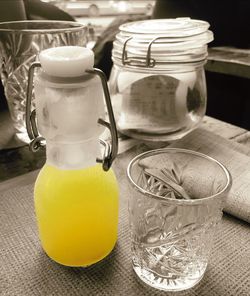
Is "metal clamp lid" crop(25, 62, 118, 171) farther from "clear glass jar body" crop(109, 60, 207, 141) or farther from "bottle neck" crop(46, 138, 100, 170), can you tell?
"clear glass jar body" crop(109, 60, 207, 141)

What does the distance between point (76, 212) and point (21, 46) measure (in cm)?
29

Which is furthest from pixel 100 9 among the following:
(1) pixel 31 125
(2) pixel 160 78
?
(1) pixel 31 125

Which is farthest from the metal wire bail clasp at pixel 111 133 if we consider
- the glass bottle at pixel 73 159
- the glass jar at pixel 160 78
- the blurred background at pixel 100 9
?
the blurred background at pixel 100 9

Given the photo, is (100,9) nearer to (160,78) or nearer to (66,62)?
(160,78)

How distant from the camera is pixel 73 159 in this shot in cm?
26

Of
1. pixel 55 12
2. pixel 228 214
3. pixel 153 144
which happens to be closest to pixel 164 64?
pixel 153 144

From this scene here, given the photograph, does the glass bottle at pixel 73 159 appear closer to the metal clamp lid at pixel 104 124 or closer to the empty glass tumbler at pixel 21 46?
the metal clamp lid at pixel 104 124

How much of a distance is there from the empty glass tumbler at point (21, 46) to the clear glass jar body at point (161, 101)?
0.09 m

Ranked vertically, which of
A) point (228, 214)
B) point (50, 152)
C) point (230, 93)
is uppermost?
point (50, 152)

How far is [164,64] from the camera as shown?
463mm

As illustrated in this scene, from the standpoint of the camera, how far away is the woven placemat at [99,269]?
266 mm

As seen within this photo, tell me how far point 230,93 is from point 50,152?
700 mm

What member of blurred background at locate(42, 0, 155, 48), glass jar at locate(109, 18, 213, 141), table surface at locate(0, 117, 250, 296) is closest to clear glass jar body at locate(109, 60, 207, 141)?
glass jar at locate(109, 18, 213, 141)

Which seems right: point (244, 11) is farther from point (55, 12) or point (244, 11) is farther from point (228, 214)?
point (228, 214)
